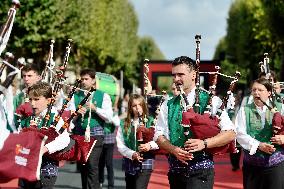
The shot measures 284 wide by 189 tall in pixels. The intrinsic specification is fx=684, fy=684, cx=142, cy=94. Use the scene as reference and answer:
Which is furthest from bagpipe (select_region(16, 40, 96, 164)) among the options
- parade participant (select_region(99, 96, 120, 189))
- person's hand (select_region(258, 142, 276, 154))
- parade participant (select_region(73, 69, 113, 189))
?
parade participant (select_region(99, 96, 120, 189))

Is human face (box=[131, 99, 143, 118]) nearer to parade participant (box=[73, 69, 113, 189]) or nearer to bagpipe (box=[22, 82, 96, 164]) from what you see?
parade participant (box=[73, 69, 113, 189])

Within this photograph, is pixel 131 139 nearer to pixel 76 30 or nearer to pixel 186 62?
pixel 186 62

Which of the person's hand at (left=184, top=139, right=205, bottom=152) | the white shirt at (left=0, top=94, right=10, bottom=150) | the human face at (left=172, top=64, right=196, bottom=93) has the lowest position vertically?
the person's hand at (left=184, top=139, right=205, bottom=152)

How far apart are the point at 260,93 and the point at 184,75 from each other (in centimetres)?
179

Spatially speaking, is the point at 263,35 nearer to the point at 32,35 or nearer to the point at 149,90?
the point at 32,35

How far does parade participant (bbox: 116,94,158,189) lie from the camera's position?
8.66 m

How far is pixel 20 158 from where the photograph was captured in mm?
4918

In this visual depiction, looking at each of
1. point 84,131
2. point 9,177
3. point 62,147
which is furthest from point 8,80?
point 84,131

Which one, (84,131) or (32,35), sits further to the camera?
(32,35)

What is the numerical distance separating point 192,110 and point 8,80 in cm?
196

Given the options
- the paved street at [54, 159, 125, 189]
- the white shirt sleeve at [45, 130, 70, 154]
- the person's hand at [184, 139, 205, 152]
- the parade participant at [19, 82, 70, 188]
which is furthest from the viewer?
the paved street at [54, 159, 125, 189]

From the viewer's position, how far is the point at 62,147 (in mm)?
6809

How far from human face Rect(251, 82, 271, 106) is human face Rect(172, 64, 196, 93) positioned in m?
1.63

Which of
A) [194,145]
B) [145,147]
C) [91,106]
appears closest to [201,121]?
[194,145]
